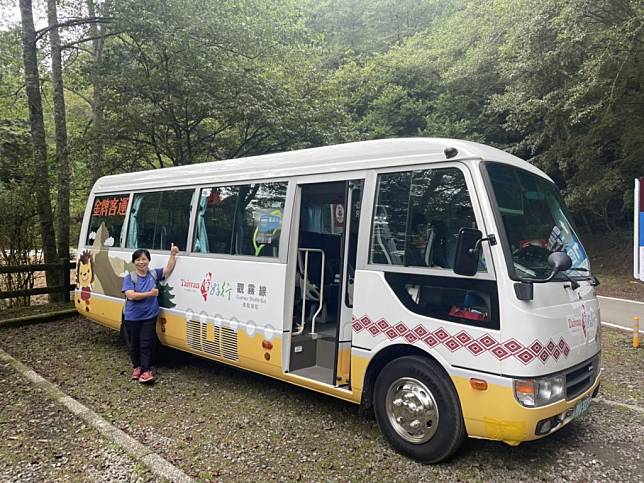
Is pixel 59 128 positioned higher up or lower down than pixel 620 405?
higher up

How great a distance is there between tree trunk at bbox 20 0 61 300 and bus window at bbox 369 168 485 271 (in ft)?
28.3

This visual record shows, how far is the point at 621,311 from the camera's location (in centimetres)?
1054

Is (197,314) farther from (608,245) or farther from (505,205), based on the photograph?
(608,245)

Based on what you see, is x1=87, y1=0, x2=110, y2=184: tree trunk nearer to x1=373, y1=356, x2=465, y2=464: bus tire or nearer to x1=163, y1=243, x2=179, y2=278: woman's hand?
x1=163, y1=243, x2=179, y2=278: woman's hand

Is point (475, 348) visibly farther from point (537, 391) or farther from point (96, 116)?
point (96, 116)

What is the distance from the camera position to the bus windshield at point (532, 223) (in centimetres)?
342

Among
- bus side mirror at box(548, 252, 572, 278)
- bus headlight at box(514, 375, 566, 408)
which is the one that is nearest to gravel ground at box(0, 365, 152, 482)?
bus headlight at box(514, 375, 566, 408)

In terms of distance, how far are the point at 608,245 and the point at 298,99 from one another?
14.6 m

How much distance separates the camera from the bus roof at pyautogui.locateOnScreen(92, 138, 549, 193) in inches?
146

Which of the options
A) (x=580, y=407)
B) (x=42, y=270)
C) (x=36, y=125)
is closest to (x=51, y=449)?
(x=580, y=407)

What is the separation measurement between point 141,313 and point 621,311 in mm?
10484

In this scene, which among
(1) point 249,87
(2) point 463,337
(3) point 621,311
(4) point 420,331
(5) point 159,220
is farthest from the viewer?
(1) point 249,87

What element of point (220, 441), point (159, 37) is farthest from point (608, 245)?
point (220, 441)

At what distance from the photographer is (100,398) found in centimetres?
502
